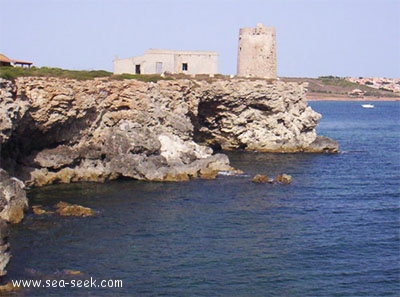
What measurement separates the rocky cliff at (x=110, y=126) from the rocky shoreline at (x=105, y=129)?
0.21 ft

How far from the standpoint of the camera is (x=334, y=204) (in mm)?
40719

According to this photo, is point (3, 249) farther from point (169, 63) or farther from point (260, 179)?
point (169, 63)

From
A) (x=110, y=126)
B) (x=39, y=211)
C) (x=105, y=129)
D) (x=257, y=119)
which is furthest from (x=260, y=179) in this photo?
(x=257, y=119)

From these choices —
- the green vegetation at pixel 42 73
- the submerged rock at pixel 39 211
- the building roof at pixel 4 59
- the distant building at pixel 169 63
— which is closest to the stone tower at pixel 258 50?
the distant building at pixel 169 63

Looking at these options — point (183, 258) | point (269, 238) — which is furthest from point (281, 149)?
point (183, 258)

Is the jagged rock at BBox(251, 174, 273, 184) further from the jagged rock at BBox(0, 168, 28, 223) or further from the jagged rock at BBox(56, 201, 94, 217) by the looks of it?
the jagged rock at BBox(0, 168, 28, 223)

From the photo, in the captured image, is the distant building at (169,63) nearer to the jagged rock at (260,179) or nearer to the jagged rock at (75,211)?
the jagged rock at (260,179)

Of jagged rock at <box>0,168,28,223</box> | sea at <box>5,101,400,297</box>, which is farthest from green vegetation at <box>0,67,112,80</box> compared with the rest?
jagged rock at <box>0,168,28,223</box>

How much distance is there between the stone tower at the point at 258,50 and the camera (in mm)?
70062

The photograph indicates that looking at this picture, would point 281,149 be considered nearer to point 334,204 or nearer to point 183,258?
point 334,204

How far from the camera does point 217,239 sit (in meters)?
31.8

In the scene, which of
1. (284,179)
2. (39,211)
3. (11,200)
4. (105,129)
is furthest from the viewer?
(105,129)

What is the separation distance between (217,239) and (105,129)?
2010cm

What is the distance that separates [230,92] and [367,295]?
38.9 meters
